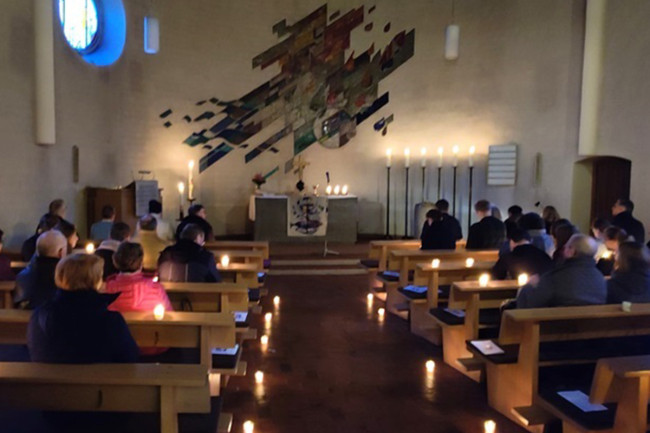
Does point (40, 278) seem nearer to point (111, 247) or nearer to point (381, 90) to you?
point (111, 247)

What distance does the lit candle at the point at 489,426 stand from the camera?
11.6ft

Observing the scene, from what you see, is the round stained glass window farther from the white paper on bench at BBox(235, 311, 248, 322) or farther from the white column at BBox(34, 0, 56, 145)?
the white paper on bench at BBox(235, 311, 248, 322)

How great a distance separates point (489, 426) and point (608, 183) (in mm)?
6524

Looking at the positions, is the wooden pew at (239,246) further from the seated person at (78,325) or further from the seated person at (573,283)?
the seated person at (78,325)

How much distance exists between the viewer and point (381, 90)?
1195cm

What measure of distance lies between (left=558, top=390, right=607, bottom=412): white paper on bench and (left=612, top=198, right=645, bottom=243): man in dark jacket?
3.75 metres

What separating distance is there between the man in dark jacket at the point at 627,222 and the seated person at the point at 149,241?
4776 mm

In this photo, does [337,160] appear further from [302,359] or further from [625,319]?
[625,319]

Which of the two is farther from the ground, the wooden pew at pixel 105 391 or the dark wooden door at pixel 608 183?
the dark wooden door at pixel 608 183

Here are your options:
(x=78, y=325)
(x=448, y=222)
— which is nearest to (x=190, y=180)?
(x=448, y=222)

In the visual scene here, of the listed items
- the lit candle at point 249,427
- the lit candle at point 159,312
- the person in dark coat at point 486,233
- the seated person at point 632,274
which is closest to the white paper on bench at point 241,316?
the lit candle at point 249,427

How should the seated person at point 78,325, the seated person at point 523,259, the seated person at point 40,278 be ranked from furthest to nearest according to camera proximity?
1. the seated person at point 523,259
2. the seated person at point 40,278
3. the seated person at point 78,325

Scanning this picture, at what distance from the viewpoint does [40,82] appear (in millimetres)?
6984

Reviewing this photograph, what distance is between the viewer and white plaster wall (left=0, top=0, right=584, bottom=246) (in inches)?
360
